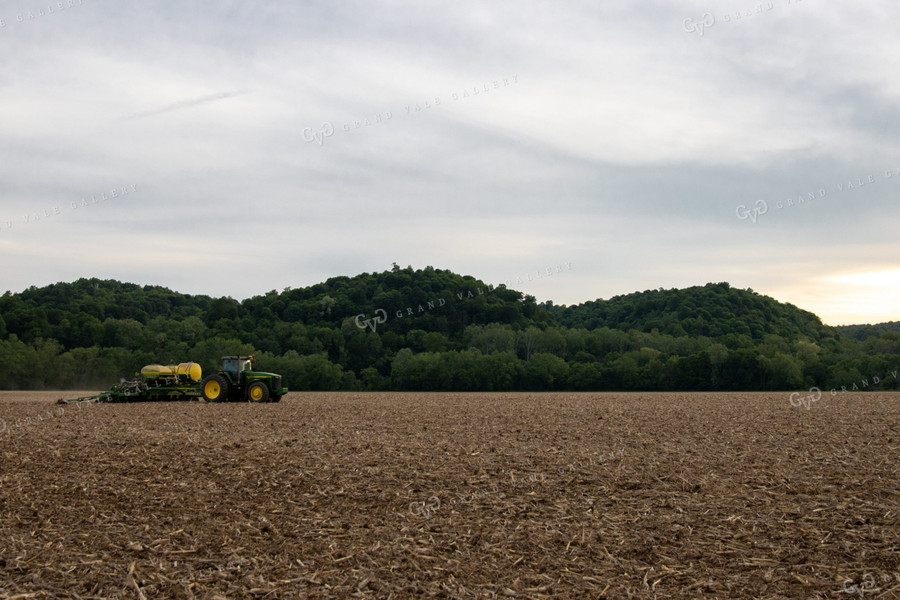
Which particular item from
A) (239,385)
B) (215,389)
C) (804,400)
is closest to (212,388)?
(215,389)

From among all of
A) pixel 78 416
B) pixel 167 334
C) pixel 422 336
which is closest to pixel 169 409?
pixel 78 416

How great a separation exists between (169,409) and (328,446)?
1336cm

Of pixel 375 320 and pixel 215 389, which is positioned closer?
pixel 215 389

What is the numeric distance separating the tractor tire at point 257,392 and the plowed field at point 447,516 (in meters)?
12.2

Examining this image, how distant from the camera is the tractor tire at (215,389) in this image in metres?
30.9

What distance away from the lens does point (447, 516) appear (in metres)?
10.9

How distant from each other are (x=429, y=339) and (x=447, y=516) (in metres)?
75.8

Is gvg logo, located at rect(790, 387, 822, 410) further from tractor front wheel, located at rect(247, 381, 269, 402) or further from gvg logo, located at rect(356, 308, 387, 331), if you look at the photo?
gvg logo, located at rect(356, 308, 387, 331)

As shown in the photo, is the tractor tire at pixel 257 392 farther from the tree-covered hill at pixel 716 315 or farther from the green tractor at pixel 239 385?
the tree-covered hill at pixel 716 315

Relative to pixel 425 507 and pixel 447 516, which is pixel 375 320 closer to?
pixel 425 507

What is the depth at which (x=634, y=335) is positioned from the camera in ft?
299

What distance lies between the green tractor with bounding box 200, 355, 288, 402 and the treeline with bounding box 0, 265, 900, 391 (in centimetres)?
3731

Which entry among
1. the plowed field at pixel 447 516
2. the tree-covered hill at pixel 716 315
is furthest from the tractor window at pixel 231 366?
the tree-covered hill at pixel 716 315

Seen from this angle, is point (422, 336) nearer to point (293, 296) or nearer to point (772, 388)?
point (293, 296)
